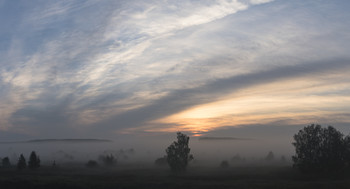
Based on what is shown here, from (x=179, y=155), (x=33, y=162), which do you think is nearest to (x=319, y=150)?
(x=179, y=155)

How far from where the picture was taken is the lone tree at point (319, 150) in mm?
108312

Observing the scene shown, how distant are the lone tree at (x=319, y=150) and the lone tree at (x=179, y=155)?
157 ft

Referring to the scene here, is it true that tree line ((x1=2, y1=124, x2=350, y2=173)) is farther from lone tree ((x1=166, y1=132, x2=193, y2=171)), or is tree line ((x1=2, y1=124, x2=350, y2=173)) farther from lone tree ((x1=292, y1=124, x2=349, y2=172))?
lone tree ((x1=166, y1=132, x2=193, y2=171))

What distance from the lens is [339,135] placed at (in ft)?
384

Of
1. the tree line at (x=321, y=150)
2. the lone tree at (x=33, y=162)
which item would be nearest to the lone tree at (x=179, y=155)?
the tree line at (x=321, y=150)

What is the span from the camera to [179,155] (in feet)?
433

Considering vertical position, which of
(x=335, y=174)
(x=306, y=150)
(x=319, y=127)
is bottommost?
(x=335, y=174)

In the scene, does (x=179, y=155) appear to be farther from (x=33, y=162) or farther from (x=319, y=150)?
(x=33, y=162)

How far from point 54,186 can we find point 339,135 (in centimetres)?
11248

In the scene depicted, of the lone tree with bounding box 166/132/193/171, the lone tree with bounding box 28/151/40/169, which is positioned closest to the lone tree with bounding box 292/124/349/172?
the lone tree with bounding box 166/132/193/171

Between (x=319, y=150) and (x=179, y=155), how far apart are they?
2392 inches

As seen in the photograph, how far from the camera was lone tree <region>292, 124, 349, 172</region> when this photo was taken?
355ft

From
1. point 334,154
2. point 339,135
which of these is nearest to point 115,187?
point 334,154

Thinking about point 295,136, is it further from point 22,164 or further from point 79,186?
point 22,164
